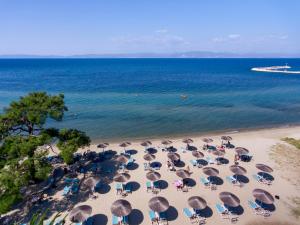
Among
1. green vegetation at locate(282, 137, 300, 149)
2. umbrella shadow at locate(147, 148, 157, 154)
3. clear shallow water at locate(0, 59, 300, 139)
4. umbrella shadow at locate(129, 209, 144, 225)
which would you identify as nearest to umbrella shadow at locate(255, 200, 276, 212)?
umbrella shadow at locate(129, 209, 144, 225)

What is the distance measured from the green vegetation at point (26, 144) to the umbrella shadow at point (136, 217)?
25.9 feet

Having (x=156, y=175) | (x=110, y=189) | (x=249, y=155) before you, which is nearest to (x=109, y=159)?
(x=110, y=189)

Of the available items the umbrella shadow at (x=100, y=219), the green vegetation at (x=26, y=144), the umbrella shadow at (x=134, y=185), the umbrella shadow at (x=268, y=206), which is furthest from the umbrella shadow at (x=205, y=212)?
the green vegetation at (x=26, y=144)

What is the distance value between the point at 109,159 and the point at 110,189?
21.1 ft

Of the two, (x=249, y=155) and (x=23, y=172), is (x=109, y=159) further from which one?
(x=249, y=155)

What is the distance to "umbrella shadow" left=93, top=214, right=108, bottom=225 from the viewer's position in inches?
667

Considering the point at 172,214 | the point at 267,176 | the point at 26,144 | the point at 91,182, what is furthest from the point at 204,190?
the point at 26,144

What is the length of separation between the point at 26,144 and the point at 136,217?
11.1 meters

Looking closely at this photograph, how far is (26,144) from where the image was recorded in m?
18.7

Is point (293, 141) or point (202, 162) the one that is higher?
point (293, 141)

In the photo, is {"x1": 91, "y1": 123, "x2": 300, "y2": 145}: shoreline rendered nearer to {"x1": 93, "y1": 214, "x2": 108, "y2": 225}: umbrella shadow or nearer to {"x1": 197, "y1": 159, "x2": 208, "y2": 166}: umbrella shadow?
{"x1": 197, "y1": 159, "x2": 208, "y2": 166}: umbrella shadow

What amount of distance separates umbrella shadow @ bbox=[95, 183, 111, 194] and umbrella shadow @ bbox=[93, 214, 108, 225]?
3094 millimetres

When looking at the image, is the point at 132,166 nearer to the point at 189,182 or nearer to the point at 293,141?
the point at 189,182

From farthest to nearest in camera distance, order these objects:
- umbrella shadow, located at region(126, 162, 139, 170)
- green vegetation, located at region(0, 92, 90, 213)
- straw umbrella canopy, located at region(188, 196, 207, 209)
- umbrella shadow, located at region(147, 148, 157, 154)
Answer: umbrella shadow, located at region(147, 148, 157, 154)
umbrella shadow, located at region(126, 162, 139, 170)
straw umbrella canopy, located at region(188, 196, 207, 209)
green vegetation, located at region(0, 92, 90, 213)
